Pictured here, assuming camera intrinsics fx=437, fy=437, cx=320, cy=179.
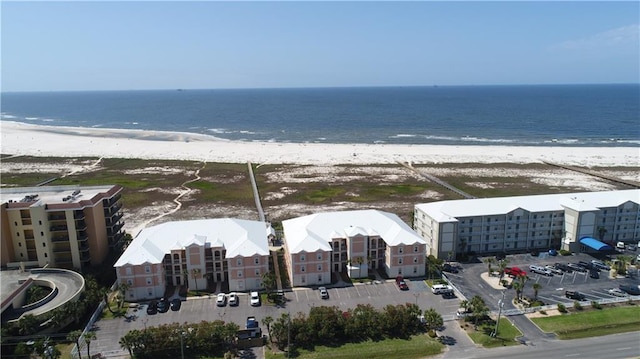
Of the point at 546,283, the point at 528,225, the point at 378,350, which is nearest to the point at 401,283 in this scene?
the point at 378,350

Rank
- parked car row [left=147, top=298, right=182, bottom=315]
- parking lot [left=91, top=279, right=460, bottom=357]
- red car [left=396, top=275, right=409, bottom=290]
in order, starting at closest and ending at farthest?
parking lot [left=91, top=279, right=460, bottom=357] → parked car row [left=147, top=298, right=182, bottom=315] → red car [left=396, top=275, right=409, bottom=290]

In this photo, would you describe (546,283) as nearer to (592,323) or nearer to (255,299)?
(592,323)

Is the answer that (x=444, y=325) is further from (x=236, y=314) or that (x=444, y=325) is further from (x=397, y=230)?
(x=236, y=314)

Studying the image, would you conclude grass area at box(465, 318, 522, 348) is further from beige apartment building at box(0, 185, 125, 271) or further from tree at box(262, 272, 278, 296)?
beige apartment building at box(0, 185, 125, 271)

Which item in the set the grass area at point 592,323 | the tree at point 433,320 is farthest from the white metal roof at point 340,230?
the grass area at point 592,323

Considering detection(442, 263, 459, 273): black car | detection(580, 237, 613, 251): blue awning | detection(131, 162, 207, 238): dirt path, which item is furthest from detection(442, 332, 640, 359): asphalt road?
detection(131, 162, 207, 238): dirt path
